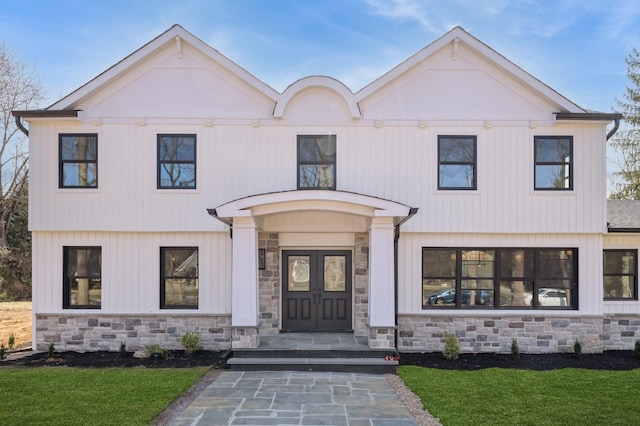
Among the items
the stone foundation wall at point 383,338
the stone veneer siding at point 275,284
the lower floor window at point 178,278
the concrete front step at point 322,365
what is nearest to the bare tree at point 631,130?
the stone veneer siding at point 275,284

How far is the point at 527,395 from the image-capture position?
23.8ft

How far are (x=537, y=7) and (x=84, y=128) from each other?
41.8ft

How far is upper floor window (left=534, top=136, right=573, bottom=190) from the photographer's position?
10789 millimetres

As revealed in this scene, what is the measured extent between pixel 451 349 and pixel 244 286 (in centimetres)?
505

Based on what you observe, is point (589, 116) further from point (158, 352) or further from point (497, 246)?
point (158, 352)

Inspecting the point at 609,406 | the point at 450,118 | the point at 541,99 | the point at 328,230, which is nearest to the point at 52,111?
the point at 328,230

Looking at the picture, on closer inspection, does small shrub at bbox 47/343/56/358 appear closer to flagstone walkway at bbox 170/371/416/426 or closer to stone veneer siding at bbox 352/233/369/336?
flagstone walkway at bbox 170/371/416/426

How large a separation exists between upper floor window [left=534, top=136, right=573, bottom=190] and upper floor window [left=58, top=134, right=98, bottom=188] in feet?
37.0

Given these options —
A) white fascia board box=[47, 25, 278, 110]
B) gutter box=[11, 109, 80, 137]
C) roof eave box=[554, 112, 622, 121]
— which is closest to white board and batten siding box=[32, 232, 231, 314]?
gutter box=[11, 109, 80, 137]

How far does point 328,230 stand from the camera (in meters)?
10.9

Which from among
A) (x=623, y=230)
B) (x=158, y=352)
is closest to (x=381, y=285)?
(x=158, y=352)

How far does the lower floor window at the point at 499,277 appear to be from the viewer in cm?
1080

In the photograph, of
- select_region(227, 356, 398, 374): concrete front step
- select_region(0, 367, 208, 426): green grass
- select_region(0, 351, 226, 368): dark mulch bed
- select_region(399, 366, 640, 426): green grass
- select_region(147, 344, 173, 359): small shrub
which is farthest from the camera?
select_region(147, 344, 173, 359): small shrub

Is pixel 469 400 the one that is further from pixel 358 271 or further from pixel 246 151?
pixel 246 151
